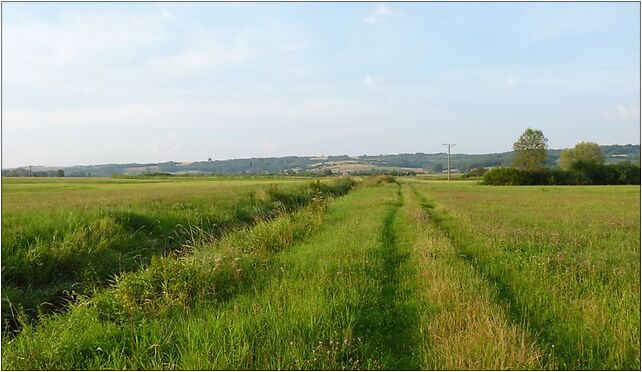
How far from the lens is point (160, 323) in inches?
261

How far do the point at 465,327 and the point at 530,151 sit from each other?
110 metres

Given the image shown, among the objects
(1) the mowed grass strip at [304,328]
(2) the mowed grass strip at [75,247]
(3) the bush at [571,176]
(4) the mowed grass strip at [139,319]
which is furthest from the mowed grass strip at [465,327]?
A: (3) the bush at [571,176]

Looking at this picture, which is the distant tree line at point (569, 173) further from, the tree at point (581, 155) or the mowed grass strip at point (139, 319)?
the mowed grass strip at point (139, 319)

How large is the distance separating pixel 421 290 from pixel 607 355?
303 cm

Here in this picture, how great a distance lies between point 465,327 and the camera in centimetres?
605

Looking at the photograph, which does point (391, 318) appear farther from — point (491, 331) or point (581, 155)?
point (581, 155)

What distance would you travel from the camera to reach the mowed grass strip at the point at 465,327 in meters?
5.06

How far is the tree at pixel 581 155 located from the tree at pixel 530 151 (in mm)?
4606

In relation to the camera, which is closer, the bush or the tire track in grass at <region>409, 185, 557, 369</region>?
the tire track in grass at <region>409, 185, 557, 369</region>

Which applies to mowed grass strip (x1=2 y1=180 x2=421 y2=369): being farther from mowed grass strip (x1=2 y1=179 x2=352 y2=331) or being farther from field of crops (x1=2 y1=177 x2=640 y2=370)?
mowed grass strip (x1=2 y1=179 x2=352 y2=331)

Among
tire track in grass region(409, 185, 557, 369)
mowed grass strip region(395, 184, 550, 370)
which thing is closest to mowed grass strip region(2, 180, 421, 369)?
mowed grass strip region(395, 184, 550, 370)

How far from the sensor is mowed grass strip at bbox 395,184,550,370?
16.6 feet

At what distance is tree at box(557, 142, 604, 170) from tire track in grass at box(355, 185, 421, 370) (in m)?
102

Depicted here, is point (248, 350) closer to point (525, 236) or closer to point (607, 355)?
point (607, 355)
